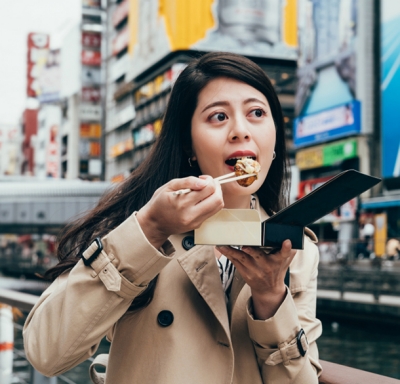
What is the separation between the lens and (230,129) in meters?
1.59

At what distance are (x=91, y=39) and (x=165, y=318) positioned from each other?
65.1 metres

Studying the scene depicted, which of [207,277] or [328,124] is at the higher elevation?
[328,124]

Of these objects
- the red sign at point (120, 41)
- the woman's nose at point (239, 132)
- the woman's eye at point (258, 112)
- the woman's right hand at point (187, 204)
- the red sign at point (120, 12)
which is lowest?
the woman's right hand at point (187, 204)

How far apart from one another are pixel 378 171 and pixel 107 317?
26.3 meters

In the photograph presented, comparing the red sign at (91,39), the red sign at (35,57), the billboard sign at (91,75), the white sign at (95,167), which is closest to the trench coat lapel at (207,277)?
the white sign at (95,167)

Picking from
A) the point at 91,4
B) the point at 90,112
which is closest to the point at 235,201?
the point at 90,112

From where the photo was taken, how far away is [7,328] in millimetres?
3541

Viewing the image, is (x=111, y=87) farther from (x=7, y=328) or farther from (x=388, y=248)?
(x=7, y=328)

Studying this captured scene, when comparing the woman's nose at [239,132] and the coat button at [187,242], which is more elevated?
the woman's nose at [239,132]

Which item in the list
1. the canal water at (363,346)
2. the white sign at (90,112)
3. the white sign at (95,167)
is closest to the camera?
the canal water at (363,346)

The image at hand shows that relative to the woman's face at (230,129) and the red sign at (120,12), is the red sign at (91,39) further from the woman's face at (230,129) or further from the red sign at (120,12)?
the woman's face at (230,129)

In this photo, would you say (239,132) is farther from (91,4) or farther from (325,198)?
(91,4)

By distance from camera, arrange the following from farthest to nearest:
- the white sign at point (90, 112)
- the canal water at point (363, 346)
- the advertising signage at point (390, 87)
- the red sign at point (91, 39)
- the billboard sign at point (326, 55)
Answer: the red sign at point (91, 39) → the white sign at point (90, 112) → the billboard sign at point (326, 55) → the advertising signage at point (390, 87) → the canal water at point (363, 346)

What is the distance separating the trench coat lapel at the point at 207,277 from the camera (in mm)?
1519
